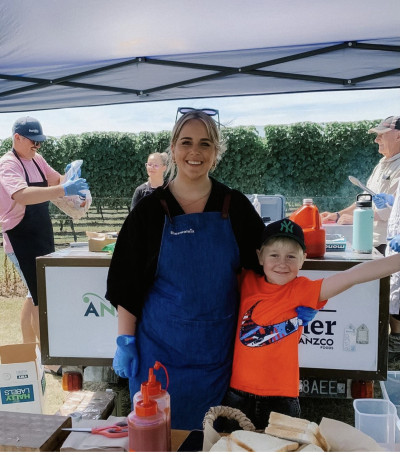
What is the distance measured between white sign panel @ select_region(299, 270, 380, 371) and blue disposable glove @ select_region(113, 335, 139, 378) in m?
1.12

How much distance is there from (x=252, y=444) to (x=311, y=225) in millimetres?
1605

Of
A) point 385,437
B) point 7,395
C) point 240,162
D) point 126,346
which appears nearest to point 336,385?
point 385,437

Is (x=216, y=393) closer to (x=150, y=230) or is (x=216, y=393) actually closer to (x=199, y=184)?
(x=150, y=230)

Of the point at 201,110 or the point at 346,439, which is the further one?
the point at 201,110

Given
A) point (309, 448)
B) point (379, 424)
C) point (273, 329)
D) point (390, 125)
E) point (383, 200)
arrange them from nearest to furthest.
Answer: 1. point (309, 448)
2. point (273, 329)
3. point (379, 424)
4. point (383, 200)
5. point (390, 125)

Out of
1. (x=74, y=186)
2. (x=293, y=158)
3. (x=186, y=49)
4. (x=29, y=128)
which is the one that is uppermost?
(x=186, y=49)

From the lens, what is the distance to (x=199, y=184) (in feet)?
5.07

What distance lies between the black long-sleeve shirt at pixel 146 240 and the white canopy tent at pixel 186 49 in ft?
3.59

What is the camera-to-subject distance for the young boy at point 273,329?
58.6 inches

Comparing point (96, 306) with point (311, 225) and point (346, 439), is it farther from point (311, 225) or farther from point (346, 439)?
point (346, 439)

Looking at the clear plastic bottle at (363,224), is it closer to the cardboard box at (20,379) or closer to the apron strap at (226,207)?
the apron strap at (226,207)

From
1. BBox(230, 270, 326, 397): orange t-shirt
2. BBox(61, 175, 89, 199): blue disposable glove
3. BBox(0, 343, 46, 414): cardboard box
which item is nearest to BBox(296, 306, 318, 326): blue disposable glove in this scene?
BBox(230, 270, 326, 397): orange t-shirt

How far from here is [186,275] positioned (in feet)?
4.76

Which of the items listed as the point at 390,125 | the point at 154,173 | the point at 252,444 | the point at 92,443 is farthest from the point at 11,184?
the point at 390,125
